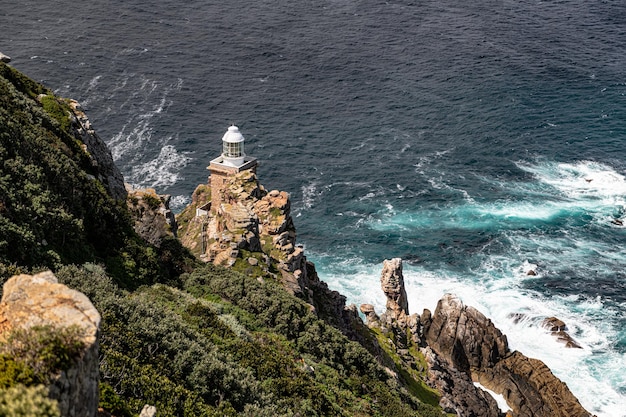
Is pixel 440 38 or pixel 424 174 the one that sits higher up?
pixel 440 38

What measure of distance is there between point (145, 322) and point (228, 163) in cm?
4431

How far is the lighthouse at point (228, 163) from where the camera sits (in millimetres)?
66875

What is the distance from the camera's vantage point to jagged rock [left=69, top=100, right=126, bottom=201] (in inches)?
Result: 1779

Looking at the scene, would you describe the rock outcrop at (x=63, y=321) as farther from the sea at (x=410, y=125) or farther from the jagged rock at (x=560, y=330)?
the jagged rock at (x=560, y=330)

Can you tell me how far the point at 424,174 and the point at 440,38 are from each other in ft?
195

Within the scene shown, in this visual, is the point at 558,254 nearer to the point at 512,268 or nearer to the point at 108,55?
the point at 512,268

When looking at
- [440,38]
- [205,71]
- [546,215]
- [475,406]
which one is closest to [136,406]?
[475,406]

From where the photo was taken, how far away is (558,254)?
84812mm

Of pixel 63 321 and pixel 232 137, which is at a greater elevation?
pixel 63 321

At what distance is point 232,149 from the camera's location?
68000mm

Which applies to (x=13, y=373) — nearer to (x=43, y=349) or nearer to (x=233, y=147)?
(x=43, y=349)

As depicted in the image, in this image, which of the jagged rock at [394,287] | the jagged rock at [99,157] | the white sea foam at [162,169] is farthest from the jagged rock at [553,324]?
the white sea foam at [162,169]

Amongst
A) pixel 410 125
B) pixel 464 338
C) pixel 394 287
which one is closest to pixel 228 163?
pixel 394 287

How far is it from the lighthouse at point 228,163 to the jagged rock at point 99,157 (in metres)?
17.6
